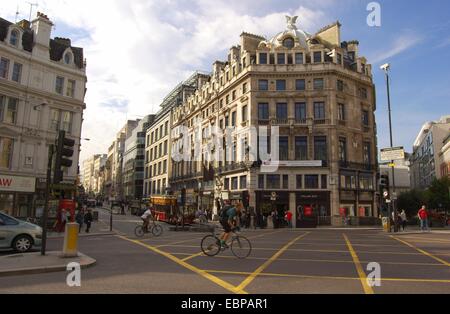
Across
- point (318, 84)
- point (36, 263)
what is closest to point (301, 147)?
point (318, 84)

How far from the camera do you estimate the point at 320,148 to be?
136 feet

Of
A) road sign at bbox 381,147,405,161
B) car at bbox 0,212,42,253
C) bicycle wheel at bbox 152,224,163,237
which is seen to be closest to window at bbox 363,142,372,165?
road sign at bbox 381,147,405,161

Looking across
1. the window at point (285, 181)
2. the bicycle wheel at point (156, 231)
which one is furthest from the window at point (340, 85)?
the bicycle wheel at point (156, 231)

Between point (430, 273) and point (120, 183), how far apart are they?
376ft

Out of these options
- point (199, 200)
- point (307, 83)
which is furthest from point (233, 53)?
point (199, 200)

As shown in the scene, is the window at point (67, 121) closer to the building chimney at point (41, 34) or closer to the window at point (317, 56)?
the building chimney at point (41, 34)

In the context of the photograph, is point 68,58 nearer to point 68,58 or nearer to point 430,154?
point 68,58

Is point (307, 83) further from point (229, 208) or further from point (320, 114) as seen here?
point (229, 208)

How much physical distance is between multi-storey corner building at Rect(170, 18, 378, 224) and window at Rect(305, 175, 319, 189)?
11 centimetres

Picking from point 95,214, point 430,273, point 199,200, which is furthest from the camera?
point 199,200

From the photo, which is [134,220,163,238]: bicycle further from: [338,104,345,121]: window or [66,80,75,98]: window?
[338,104,345,121]: window

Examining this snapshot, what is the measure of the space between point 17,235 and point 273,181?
30.8 m

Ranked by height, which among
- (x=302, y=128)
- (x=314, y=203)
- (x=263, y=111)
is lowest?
(x=314, y=203)

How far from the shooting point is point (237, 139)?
149 ft
